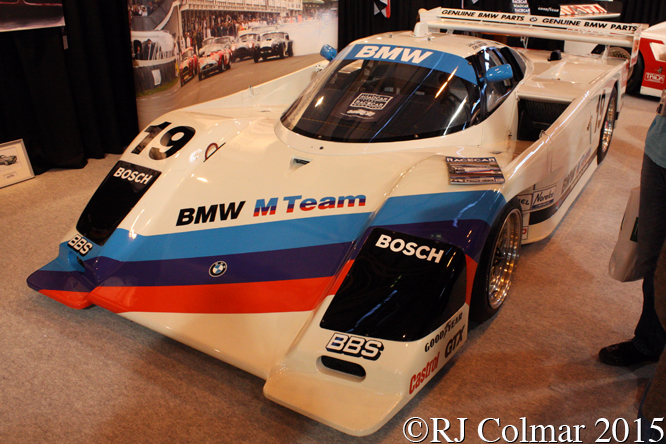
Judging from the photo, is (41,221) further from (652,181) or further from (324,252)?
(652,181)

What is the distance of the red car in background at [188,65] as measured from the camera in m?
3.76

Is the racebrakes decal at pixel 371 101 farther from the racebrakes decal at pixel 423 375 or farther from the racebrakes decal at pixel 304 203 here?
the racebrakes decal at pixel 423 375

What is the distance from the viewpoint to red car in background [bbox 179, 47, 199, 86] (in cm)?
376

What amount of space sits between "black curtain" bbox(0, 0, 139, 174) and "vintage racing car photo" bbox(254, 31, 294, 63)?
130cm

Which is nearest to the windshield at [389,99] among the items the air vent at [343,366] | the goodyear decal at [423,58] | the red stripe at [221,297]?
the goodyear decal at [423,58]

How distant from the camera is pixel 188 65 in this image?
382 centimetres

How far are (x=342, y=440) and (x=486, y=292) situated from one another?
71cm

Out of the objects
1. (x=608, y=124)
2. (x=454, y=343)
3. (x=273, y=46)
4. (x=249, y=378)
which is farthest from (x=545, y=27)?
(x=249, y=378)

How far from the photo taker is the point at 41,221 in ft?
8.74

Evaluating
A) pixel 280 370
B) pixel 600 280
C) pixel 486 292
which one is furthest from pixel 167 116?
pixel 600 280

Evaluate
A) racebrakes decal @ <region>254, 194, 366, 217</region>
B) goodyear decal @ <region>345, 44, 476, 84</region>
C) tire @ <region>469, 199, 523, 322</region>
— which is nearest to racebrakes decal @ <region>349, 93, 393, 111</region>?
goodyear decal @ <region>345, 44, 476, 84</region>

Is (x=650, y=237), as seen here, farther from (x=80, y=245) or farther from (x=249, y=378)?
(x=80, y=245)

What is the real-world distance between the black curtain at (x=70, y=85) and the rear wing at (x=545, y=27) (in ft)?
7.22

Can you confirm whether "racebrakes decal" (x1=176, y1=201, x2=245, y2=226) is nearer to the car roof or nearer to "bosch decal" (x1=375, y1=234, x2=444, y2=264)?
"bosch decal" (x1=375, y1=234, x2=444, y2=264)
